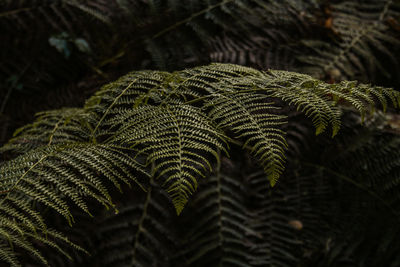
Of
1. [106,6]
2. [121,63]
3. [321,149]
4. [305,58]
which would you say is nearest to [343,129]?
[321,149]

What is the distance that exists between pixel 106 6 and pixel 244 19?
83 cm

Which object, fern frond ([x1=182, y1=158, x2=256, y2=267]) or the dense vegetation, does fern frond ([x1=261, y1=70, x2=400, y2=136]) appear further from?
fern frond ([x1=182, y1=158, x2=256, y2=267])

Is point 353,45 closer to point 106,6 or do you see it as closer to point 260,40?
point 260,40

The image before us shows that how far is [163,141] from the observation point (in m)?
0.97

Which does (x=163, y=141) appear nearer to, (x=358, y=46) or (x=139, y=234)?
(x=139, y=234)

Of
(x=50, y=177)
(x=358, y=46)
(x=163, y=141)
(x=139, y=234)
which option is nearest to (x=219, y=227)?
(x=139, y=234)

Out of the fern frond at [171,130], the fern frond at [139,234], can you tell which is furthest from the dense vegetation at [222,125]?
the fern frond at [171,130]

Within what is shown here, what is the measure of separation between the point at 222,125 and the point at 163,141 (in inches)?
14.7

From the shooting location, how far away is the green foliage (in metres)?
0.88

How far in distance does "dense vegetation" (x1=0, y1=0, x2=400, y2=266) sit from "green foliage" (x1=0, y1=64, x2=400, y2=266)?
0.05ft

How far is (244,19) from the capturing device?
6.36ft

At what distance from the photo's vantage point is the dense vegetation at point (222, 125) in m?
1.32

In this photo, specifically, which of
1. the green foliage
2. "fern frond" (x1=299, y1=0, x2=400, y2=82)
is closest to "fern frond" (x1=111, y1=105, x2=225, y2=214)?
the green foliage

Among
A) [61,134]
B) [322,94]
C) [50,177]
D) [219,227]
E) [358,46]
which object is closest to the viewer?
[50,177]
